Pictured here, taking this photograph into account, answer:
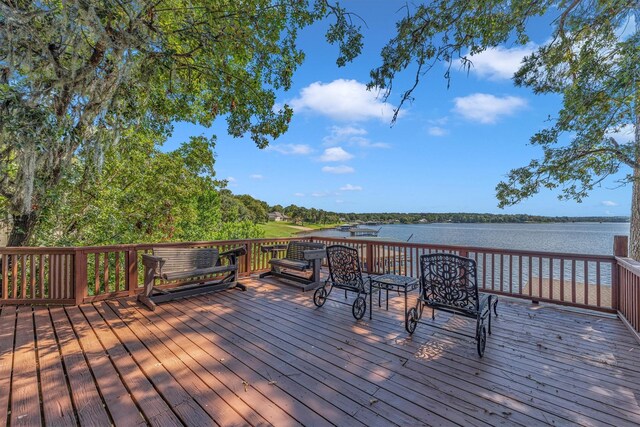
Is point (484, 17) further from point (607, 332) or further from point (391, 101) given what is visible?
point (607, 332)

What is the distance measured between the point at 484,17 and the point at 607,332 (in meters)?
4.05

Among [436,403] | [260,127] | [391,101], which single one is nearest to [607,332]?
[436,403]

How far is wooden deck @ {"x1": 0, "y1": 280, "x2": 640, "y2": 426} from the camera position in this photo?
175cm

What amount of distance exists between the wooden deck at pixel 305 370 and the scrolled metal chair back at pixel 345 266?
493mm

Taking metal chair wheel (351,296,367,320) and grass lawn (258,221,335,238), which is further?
grass lawn (258,221,335,238)

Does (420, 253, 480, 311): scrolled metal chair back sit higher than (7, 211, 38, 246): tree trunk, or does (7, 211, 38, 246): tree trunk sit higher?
(7, 211, 38, 246): tree trunk

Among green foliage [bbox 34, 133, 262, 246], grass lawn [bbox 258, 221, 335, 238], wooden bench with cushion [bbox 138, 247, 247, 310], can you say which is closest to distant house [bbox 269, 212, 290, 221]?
grass lawn [bbox 258, 221, 335, 238]

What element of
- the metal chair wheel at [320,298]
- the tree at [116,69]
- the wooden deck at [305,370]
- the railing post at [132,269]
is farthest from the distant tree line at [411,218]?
the railing post at [132,269]

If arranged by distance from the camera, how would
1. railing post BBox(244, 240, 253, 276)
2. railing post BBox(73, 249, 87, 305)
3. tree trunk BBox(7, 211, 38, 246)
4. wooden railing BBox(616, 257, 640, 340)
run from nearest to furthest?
wooden railing BBox(616, 257, 640, 340) → railing post BBox(73, 249, 87, 305) → tree trunk BBox(7, 211, 38, 246) → railing post BBox(244, 240, 253, 276)

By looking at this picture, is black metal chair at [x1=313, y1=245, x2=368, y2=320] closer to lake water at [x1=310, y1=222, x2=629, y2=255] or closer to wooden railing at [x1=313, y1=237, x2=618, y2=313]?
wooden railing at [x1=313, y1=237, x2=618, y2=313]

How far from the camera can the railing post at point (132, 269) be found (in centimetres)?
437

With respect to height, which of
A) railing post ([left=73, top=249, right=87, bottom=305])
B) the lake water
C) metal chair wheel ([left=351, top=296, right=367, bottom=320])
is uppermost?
railing post ([left=73, top=249, right=87, bottom=305])

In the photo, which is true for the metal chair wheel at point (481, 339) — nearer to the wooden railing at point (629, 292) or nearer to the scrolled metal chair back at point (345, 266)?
the scrolled metal chair back at point (345, 266)

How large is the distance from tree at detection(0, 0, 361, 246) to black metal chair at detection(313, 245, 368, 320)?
2.78 metres
